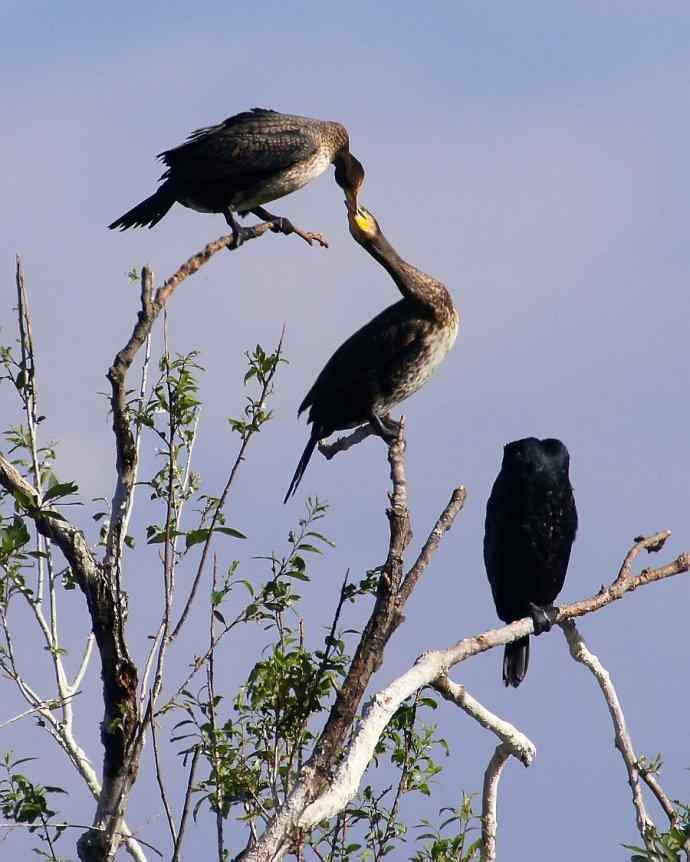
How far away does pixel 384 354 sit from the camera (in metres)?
6.34

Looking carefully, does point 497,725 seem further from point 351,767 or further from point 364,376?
point 364,376

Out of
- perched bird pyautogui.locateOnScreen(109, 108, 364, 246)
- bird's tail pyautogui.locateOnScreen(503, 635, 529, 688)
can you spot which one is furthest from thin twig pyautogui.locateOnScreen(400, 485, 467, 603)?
perched bird pyautogui.locateOnScreen(109, 108, 364, 246)

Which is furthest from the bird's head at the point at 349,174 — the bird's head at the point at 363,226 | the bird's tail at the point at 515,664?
the bird's tail at the point at 515,664

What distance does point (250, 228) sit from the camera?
6.36 m

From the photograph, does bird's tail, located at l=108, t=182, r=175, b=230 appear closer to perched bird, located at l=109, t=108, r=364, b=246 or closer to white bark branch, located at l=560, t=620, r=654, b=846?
perched bird, located at l=109, t=108, r=364, b=246

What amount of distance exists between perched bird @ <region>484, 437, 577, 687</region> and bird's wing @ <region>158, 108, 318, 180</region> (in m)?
2.01

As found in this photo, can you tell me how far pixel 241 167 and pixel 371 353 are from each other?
54.7 inches

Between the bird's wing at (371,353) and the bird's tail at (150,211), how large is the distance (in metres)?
1.28

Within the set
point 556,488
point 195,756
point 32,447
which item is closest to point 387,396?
point 556,488

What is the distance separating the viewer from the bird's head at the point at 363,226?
6.57 meters

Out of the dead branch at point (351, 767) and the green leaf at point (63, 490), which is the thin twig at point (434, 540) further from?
the green leaf at point (63, 490)

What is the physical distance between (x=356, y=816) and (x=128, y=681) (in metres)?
1.25

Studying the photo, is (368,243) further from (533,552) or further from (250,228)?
(533,552)

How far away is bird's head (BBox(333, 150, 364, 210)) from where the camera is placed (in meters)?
7.65
